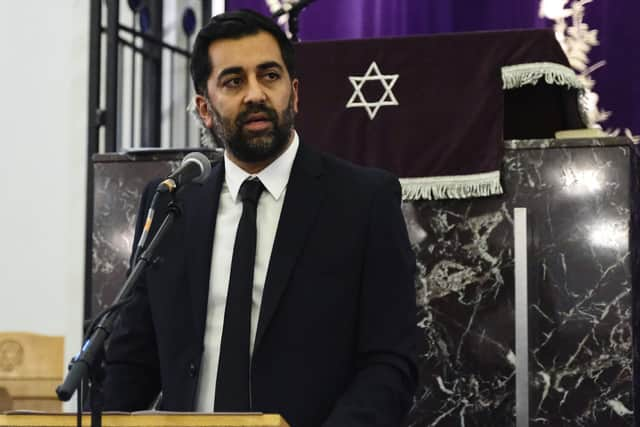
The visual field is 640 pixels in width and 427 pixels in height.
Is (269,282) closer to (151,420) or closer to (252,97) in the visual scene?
(252,97)

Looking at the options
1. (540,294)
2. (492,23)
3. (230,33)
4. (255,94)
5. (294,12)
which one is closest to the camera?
(255,94)

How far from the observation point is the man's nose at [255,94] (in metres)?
2.86

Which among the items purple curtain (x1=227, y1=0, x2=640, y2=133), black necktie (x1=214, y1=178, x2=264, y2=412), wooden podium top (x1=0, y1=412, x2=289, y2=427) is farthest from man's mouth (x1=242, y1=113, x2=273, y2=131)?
purple curtain (x1=227, y1=0, x2=640, y2=133)

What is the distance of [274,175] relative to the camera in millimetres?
2951

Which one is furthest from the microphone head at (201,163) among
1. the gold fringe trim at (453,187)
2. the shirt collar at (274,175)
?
the gold fringe trim at (453,187)

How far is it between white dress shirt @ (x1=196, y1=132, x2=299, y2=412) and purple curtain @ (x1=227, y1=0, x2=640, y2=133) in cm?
296

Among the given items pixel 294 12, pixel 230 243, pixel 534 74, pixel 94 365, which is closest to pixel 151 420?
pixel 94 365

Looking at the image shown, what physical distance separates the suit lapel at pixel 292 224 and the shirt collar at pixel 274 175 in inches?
0.7

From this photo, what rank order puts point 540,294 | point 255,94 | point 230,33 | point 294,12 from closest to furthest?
point 255,94 < point 230,33 < point 540,294 < point 294,12

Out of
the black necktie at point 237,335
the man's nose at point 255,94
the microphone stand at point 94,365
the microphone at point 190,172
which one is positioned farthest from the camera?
the man's nose at point 255,94

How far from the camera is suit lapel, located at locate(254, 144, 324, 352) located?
2.76 meters

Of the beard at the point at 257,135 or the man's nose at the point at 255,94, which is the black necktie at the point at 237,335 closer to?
the beard at the point at 257,135

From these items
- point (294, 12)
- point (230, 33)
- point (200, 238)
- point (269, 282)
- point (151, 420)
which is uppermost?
point (294, 12)

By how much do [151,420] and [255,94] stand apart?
94 cm
